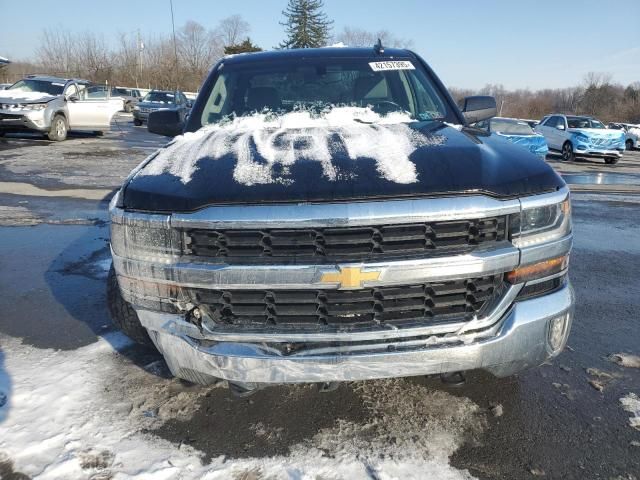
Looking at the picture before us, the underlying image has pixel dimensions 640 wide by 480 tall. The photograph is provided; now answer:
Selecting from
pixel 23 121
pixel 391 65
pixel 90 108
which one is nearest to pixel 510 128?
pixel 391 65

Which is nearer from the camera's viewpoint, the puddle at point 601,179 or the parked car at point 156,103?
the puddle at point 601,179

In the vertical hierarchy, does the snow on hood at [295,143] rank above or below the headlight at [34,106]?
below

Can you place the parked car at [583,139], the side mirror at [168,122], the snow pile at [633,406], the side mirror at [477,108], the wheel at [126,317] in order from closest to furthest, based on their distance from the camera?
the snow pile at [633,406], the wheel at [126,317], the side mirror at [477,108], the side mirror at [168,122], the parked car at [583,139]

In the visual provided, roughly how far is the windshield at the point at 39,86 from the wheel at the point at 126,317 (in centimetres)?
1449

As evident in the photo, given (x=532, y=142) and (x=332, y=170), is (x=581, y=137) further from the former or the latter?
(x=332, y=170)

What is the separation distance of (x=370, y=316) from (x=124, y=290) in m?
1.11

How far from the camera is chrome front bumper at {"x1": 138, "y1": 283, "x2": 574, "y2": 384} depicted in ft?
6.57

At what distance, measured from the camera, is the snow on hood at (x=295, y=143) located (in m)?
2.17

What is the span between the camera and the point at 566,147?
1917cm

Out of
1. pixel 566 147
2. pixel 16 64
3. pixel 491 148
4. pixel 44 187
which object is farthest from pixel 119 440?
pixel 16 64

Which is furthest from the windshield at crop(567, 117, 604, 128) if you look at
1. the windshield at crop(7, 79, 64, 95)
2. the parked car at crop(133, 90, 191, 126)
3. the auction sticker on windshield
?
the windshield at crop(7, 79, 64, 95)

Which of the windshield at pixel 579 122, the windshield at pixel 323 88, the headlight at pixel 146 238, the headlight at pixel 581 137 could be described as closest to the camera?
the headlight at pixel 146 238

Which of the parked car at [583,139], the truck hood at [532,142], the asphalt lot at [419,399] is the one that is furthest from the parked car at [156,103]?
the asphalt lot at [419,399]

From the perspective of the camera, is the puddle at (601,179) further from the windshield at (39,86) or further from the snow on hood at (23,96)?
the windshield at (39,86)
